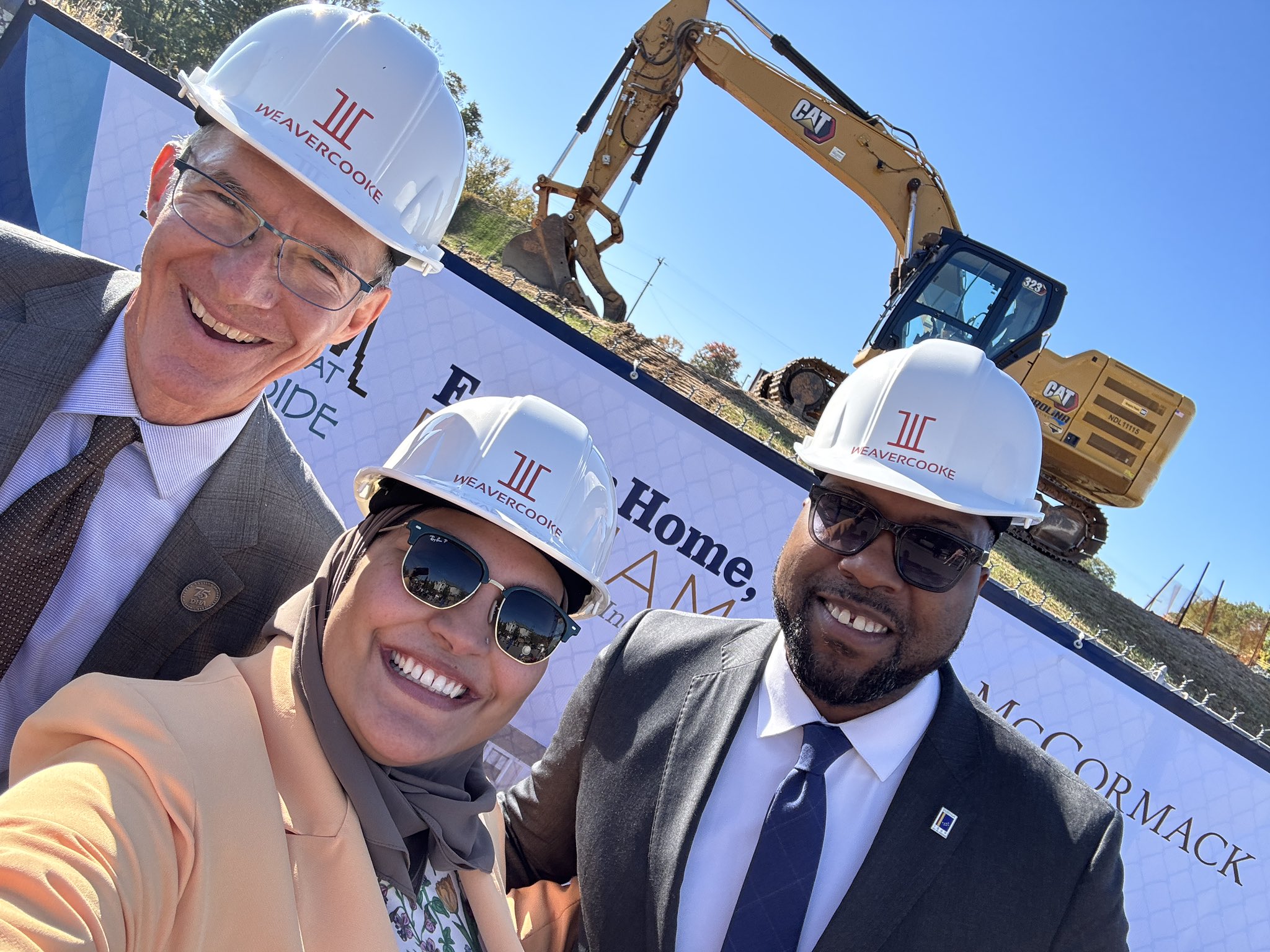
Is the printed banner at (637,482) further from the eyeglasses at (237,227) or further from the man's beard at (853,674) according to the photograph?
the eyeglasses at (237,227)

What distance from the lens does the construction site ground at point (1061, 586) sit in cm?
1497

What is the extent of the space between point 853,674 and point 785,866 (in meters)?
0.53

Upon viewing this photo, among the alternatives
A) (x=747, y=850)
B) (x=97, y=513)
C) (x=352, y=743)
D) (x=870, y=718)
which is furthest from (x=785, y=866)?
(x=97, y=513)

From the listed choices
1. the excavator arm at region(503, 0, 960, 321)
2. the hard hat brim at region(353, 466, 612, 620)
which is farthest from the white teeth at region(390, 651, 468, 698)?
the excavator arm at region(503, 0, 960, 321)

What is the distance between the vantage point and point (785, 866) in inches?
84.7

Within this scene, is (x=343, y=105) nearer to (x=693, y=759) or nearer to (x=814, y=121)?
(x=693, y=759)

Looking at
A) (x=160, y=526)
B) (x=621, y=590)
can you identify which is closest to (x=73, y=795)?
(x=160, y=526)

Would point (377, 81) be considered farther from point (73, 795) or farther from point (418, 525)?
point (73, 795)

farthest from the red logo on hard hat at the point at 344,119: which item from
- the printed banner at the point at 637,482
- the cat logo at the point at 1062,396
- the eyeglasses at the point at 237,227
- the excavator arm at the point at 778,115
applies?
the cat logo at the point at 1062,396

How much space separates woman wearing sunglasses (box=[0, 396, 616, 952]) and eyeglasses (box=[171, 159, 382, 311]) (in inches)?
17.3

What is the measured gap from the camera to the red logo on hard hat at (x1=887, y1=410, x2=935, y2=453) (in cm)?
242

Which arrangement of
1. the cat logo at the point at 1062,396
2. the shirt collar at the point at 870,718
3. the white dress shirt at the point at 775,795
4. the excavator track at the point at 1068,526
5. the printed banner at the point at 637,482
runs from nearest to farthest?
the white dress shirt at the point at 775,795 → the shirt collar at the point at 870,718 → the printed banner at the point at 637,482 → the cat logo at the point at 1062,396 → the excavator track at the point at 1068,526

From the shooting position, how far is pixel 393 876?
1.68 metres

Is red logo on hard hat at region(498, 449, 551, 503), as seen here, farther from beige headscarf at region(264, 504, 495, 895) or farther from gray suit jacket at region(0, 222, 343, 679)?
gray suit jacket at region(0, 222, 343, 679)
